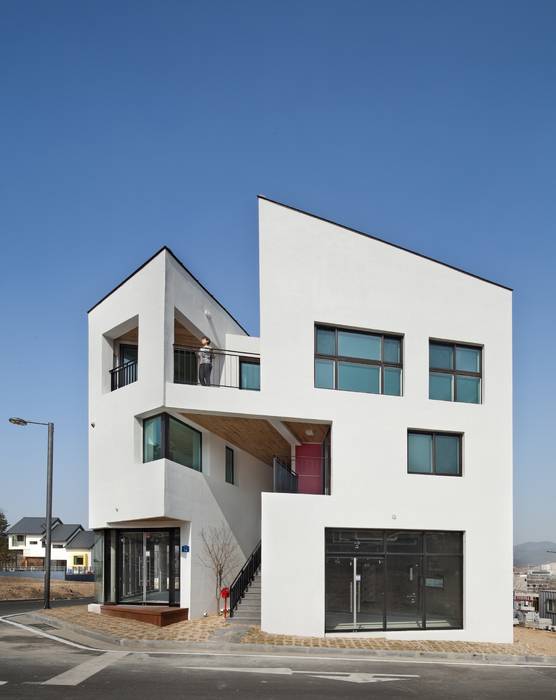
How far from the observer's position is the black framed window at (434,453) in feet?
68.0

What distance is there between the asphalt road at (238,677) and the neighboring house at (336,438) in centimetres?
387

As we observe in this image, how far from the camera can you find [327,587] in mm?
18938

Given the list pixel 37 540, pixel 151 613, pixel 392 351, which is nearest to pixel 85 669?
pixel 151 613

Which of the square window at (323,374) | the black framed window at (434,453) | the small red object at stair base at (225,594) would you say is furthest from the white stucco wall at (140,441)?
the black framed window at (434,453)

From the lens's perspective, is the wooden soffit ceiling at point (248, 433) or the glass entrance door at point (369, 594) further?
the wooden soffit ceiling at point (248, 433)

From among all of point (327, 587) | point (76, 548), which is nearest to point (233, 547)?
point (327, 587)

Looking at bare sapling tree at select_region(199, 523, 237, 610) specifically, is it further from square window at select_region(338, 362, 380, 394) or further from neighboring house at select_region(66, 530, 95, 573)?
neighboring house at select_region(66, 530, 95, 573)

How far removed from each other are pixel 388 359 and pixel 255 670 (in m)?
9.75

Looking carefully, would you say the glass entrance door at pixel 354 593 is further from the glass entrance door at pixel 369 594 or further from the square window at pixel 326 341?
the square window at pixel 326 341

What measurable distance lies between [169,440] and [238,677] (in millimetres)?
8104

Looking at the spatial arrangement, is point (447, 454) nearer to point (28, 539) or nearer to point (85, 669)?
point (85, 669)

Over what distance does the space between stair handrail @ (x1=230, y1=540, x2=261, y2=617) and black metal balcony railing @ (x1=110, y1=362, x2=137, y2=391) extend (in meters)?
6.49

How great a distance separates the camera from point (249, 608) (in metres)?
20.0

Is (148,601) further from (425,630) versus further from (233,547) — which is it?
(425,630)
